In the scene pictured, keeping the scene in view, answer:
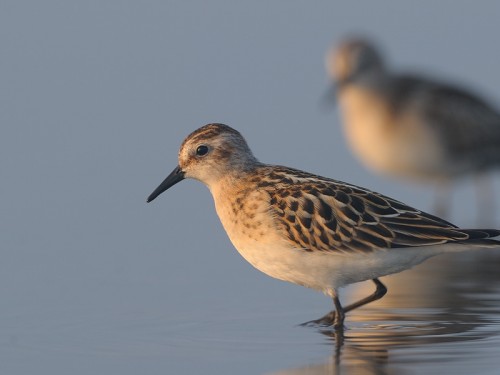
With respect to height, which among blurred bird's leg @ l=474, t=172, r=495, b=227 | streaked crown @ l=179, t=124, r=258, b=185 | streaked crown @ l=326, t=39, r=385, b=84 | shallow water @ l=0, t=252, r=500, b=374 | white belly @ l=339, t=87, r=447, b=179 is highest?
streaked crown @ l=326, t=39, r=385, b=84

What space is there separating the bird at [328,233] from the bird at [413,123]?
332 inches

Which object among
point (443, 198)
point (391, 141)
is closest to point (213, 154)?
point (443, 198)

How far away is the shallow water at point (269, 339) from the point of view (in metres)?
8.99

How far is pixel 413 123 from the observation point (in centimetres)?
1961

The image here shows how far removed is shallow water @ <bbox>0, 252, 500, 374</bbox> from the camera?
29.5 ft

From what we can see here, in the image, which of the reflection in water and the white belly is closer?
the reflection in water

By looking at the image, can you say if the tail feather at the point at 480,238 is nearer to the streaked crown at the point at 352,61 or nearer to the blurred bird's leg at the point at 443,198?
the blurred bird's leg at the point at 443,198

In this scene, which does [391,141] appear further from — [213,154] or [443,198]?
[213,154]

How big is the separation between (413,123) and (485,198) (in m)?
2.18

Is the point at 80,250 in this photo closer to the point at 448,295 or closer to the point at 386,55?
the point at 448,295

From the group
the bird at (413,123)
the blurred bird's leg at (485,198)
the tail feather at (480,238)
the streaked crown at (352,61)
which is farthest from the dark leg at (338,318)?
the streaked crown at (352,61)

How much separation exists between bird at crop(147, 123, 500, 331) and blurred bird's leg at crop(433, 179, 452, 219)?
23.3 ft

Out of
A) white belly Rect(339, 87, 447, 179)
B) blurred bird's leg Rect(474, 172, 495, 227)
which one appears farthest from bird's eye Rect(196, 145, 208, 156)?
white belly Rect(339, 87, 447, 179)

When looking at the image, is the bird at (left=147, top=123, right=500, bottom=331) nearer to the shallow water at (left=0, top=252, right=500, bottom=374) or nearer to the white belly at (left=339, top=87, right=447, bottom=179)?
the shallow water at (left=0, top=252, right=500, bottom=374)
